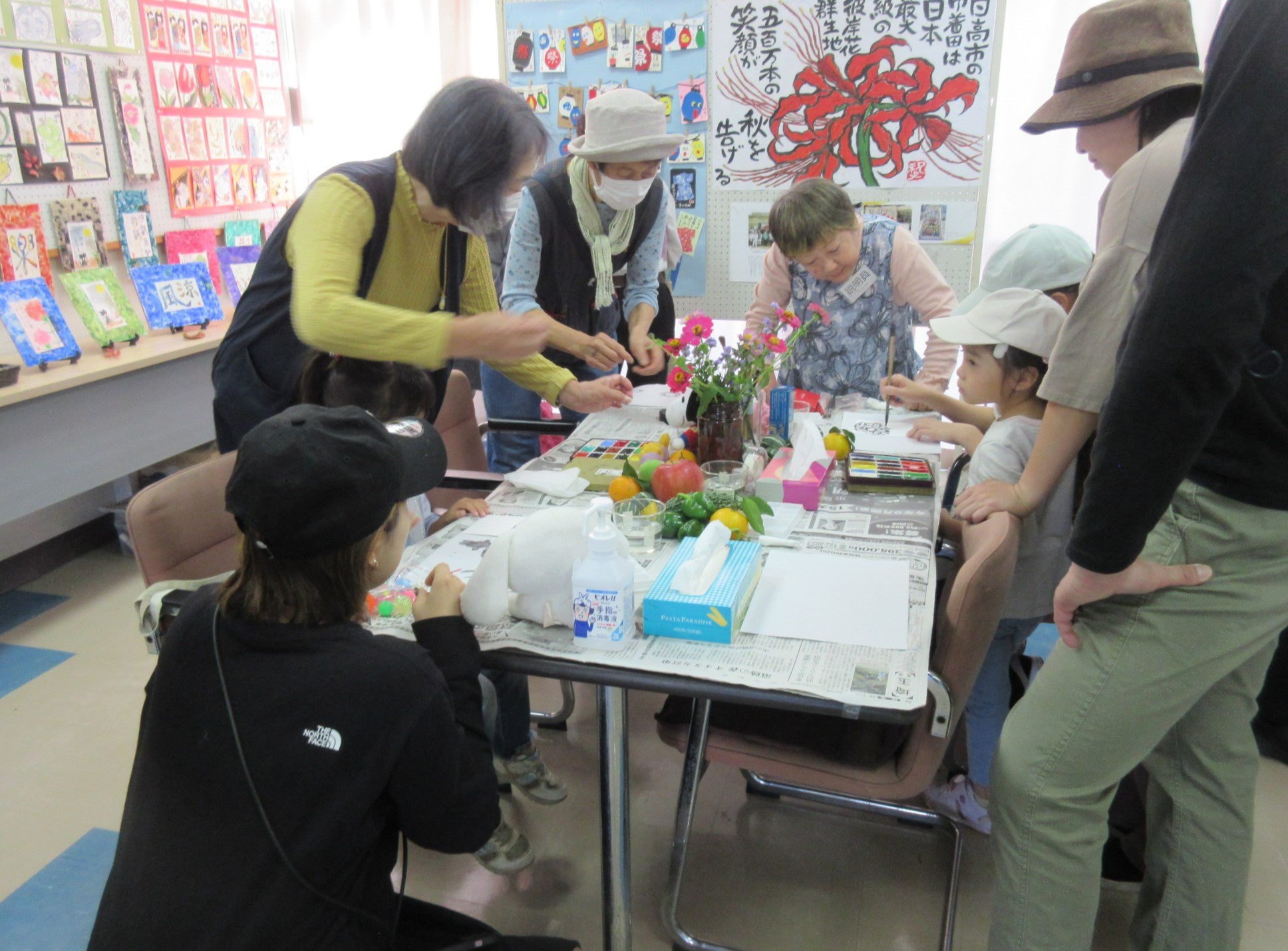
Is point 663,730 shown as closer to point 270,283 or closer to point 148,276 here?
point 270,283

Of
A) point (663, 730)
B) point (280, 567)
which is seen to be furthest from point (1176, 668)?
point (280, 567)

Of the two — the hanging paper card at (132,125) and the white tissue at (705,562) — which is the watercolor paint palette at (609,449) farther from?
the hanging paper card at (132,125)

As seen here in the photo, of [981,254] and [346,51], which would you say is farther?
[346,51]

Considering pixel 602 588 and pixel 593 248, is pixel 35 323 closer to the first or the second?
pixel 593 248

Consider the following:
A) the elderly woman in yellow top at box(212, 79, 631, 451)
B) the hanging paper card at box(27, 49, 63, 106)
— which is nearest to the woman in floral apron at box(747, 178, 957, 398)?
the elderly woman in yellow top at box(212, 79, 631, 451)

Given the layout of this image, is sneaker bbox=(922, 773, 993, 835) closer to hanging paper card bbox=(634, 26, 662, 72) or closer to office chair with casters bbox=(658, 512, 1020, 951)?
office chair with casters bbox=(658, 512, 1020, 951)

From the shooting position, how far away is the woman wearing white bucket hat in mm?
2207

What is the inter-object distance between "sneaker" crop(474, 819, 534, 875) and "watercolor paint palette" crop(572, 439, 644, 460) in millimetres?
810

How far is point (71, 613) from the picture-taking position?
3.00 metres

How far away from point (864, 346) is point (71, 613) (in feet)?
8.91

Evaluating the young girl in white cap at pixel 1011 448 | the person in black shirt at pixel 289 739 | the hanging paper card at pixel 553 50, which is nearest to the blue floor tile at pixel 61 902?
the person in black shirt at pixel 289 739

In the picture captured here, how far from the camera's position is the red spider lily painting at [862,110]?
3.44 metres

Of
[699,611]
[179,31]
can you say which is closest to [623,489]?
[699,611]

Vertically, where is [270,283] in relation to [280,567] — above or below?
above
